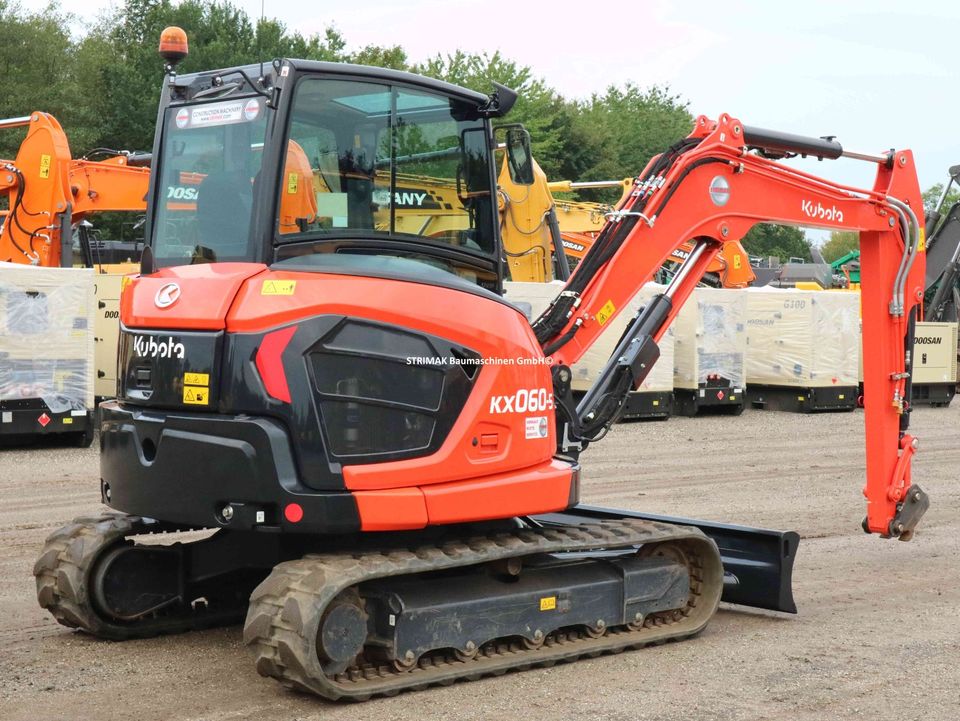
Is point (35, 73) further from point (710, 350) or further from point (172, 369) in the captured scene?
point (172, 369)

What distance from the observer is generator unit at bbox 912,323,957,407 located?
25.3 m

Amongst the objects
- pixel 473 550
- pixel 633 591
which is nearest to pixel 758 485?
pixel 633 591

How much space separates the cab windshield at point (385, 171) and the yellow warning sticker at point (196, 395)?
2.71 ft

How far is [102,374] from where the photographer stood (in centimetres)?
1806

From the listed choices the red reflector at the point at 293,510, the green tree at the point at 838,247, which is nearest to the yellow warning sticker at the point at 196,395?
the red reflector at the point at 293,510

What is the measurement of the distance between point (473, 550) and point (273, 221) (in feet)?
6.28

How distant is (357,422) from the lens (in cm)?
613

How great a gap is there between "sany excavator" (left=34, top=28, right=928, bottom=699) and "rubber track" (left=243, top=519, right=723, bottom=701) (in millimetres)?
16

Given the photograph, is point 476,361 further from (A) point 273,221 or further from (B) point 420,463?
(A) point 273,221

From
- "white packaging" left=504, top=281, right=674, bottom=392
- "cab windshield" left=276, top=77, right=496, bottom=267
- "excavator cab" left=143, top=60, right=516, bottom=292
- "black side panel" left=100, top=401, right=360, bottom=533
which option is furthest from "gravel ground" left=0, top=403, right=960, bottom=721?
"white packaging" left=504, top=281, right=674, bottom=392

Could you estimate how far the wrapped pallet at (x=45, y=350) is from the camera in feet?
50.3

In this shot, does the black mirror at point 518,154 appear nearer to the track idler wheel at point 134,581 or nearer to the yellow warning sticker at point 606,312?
the yellow warning sticker at point 606,312

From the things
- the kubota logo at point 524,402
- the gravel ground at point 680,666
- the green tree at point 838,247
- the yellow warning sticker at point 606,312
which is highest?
the green tree at point 838,247

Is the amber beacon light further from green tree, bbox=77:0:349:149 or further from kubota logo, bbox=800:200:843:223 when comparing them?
green tree, bbox=77:0:349:149
